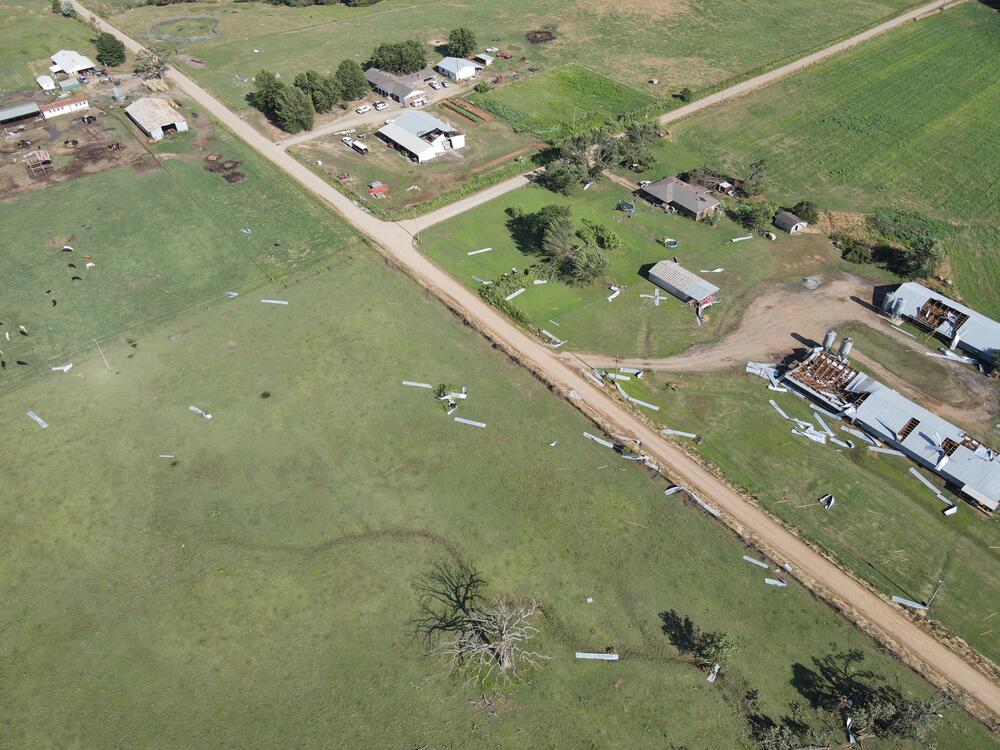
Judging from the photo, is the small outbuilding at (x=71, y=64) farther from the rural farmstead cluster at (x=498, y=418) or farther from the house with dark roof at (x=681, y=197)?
the house with dark roof at (x=681, y=197)

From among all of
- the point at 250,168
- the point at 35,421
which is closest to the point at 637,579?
the point at 35,421

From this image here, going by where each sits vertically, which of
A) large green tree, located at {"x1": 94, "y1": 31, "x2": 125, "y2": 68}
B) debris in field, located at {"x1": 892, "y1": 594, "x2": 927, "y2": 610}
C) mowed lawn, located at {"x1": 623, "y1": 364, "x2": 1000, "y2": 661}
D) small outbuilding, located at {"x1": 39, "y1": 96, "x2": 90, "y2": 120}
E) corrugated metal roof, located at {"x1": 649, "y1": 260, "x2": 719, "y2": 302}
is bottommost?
debris in field, located at {"x1": 892, "y1": 594, "x2": 927, "y2": 610}

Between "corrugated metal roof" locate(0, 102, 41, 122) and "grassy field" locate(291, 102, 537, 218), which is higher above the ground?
"grassy field" locate(291, 102, 537, 218)

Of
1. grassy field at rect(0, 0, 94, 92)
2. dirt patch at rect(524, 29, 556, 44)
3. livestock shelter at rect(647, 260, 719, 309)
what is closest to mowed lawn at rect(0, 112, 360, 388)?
livestock shelter at rect(647, 260, 719, 309)

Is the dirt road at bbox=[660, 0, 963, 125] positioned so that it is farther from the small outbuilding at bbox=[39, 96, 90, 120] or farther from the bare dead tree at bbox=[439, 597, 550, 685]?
the small outbuilding at bbox=[39, 96, 90, 120]

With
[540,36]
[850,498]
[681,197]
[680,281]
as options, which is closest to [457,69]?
[540,36]

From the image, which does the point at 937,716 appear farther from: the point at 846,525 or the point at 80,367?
the point at 80,367

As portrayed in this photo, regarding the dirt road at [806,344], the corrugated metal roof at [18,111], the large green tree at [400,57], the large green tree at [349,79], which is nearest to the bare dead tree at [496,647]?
the dirt road at [806,344]

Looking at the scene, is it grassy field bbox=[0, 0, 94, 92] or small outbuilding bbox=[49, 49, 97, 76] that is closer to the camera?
small outbuilding bbox=[49, 49, 97, 76]

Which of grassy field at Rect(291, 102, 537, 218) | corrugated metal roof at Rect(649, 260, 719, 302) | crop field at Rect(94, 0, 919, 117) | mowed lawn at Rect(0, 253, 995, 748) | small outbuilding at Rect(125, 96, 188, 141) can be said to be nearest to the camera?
mowed lawn at Rect(0, 253, 995, 748)
